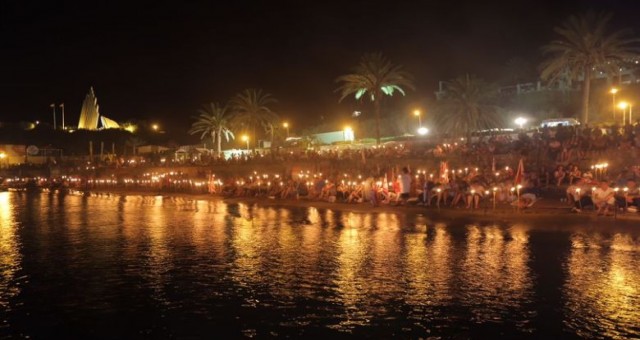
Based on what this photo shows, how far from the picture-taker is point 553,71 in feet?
123

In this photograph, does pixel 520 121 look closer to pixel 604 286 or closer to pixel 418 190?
pixel 418 190

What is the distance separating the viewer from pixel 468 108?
37062 mm

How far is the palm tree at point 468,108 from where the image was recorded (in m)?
37.0

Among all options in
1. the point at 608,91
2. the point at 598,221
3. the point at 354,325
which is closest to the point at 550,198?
the point at 598,221

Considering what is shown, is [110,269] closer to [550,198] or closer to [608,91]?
[550,198]

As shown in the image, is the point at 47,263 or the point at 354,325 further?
the point at 47,263

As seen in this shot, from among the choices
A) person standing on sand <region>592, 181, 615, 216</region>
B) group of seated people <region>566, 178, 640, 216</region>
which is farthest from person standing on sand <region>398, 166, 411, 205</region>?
person standing on sand <region>592, 181, 615, 216</region>

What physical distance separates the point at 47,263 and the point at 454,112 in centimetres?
2895

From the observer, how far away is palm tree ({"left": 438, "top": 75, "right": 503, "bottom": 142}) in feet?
121

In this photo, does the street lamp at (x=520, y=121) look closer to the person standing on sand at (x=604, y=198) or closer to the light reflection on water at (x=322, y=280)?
the person standing on sand at (x=604, y=198)

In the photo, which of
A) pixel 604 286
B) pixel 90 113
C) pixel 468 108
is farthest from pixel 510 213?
pixel 90 113

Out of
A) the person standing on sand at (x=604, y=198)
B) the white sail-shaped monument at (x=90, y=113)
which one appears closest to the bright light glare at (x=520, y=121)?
the person standing on sand at (x=604, y=198)

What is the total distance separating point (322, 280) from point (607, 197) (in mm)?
11904

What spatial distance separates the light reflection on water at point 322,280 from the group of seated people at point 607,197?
2.38 meters
